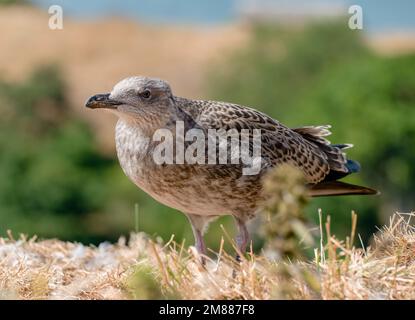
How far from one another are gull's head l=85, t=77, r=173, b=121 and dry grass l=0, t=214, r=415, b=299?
1330mm

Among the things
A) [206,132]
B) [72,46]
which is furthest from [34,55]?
[206,132]

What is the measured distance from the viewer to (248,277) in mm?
5914

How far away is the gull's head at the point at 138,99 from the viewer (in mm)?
7844

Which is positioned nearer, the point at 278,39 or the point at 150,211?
the point at 150,211

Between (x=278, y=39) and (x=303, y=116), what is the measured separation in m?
29.0

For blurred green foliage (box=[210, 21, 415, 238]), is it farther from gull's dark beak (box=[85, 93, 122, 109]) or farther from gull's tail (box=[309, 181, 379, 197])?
gull's dark beak (box=[85, 93, 122, 109])

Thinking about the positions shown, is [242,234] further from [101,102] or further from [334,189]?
[101,102]

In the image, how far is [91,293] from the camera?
6.34m

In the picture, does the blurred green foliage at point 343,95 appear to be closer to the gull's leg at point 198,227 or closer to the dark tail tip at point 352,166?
the dark tail tip at point 352,166

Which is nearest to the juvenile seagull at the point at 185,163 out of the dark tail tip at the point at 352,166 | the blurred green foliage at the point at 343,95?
the dark tail tip at the point at 352,166

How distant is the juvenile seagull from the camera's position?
305 inches

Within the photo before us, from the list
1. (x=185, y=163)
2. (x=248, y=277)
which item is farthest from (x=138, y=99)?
(x=248, y=277)

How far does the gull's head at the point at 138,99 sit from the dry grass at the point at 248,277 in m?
1.33
